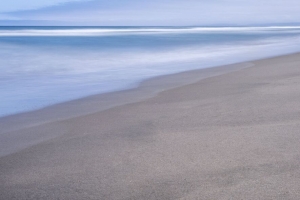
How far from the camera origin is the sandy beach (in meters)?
3.08

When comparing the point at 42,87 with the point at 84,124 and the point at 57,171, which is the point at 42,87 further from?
the point at 57,171

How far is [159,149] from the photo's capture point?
394 cm

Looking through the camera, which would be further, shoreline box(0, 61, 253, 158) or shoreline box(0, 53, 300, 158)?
shoreline box(0, 61, 253, 158)

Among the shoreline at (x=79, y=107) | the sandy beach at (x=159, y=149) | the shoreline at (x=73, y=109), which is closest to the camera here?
the sandy beach at (x=159, y=149)

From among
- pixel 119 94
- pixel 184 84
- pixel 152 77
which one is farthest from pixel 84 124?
pixel 152 77

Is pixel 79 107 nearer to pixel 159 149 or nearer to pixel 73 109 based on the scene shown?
pixel 73 109

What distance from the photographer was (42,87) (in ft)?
29.5

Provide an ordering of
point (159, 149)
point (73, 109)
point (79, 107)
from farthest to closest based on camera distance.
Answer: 1. point (79, 107)
2. point (73, 109)
3. point (159, 149)

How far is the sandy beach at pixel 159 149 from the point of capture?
3080 mm

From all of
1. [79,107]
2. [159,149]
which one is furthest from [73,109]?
[159,149]

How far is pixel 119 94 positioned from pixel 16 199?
182 inches

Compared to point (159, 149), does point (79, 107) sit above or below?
below

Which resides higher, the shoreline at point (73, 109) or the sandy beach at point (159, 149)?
the sandy beach at point (159, 149)

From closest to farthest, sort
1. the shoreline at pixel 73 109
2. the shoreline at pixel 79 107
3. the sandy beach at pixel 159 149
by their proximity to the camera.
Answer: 1. the sandy beach at pixel 159 149
2. the shoreline at pixel 73 109
3. the shoreline at pixel 79 107
